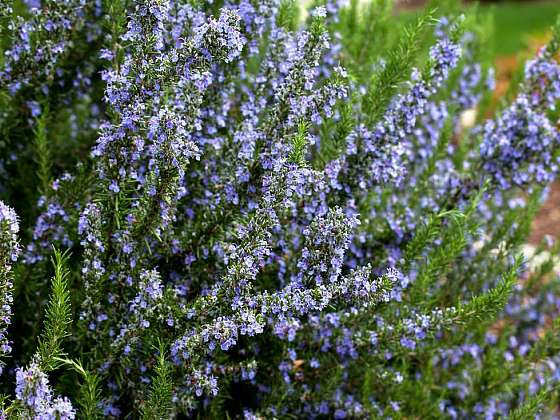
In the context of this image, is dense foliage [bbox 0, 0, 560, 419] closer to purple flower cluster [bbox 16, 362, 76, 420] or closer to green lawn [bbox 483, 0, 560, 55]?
purple flower cluster [bbox 16, 362, 76, 420]

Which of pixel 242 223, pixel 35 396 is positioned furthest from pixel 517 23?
pixel 35 396

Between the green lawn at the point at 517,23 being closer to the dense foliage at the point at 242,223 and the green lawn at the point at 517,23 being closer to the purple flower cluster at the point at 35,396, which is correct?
the dense foliage at the point at 242,223

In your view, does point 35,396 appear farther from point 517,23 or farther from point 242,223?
point 517,23

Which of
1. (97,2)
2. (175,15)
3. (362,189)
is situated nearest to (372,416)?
(362,189)

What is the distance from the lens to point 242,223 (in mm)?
2121

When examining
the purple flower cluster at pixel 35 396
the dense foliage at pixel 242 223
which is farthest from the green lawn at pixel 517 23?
the purple flower cluster at pixel 35 396

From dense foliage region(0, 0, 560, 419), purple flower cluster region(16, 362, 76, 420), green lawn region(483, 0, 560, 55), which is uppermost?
green lawn region(483, 0, 560, 55)

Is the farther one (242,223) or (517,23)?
(517,23)

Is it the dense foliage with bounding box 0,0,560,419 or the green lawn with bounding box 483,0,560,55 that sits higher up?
the green lawn with bounding box 483,0,560,55

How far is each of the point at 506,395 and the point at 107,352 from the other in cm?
178

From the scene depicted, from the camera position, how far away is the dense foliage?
6.29 ft

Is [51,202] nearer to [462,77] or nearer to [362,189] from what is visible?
[362,189]

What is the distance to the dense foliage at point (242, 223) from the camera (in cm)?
192

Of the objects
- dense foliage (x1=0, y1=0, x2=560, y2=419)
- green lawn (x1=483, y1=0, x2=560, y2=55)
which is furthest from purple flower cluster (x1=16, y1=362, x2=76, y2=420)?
green lawn (x1=483, y1=0, x2=560, y2=55)
